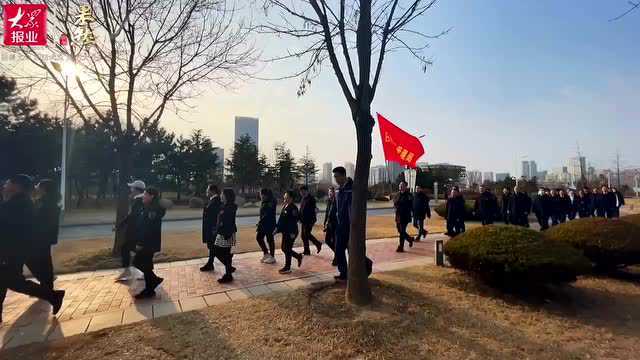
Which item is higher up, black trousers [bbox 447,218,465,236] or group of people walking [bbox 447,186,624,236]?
group of people walking [bbox 447,186,624,236]

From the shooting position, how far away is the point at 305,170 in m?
46.1

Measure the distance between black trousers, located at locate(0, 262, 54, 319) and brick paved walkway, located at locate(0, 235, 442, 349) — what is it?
344 millimetres

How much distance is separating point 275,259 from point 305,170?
126ft

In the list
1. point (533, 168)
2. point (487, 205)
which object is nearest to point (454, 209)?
point (487, 205)

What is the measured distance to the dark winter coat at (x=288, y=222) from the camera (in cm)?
682

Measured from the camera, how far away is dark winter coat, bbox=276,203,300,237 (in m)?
6.82

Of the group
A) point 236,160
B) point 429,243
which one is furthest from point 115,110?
point 236,160

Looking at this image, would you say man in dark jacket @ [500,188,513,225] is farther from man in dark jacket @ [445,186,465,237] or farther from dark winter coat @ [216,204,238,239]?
dark winter coat @ [216,204,238,239]

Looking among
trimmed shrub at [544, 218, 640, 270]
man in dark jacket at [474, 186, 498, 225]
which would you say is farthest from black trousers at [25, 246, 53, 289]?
man in dark jacket at [474, 186, 498, 225]

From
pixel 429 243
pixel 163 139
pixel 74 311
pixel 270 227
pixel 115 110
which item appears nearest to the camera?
pixel 74 311

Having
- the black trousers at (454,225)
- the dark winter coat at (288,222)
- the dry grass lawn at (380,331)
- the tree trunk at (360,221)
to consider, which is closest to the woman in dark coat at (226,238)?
the dark winter coat at (288,222)

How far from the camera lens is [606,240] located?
6047 millimetres

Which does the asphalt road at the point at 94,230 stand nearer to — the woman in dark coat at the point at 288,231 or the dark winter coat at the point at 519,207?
the woman in dark coat at the point at 288,231

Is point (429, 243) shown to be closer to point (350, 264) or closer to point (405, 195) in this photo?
point (405, 195)
